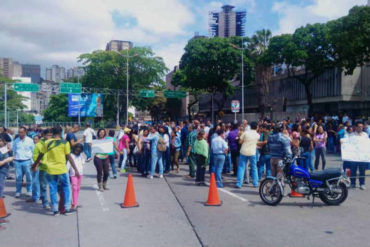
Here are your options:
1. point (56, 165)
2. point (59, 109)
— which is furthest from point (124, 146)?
point (59, 109)

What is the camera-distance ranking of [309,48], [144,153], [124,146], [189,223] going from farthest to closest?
1. [309,48]
2. [124,146]
3. [144,153]
4. [189,223]

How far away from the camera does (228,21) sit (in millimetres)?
195750

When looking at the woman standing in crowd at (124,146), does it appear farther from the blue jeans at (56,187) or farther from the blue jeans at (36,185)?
the blue jeans at (56,187)

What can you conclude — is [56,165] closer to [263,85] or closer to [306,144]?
[306,144]

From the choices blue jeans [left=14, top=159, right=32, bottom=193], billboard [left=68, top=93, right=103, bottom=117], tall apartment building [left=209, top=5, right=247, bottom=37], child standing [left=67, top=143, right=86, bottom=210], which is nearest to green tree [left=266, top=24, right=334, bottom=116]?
blue jeans [left=14, top=159, right=32, bottom=193]

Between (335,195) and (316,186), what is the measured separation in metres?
0.48

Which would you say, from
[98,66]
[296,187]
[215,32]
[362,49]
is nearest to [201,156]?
[296,187]

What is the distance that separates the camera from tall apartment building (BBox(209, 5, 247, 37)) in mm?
193375

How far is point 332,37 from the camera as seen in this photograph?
2819 cm

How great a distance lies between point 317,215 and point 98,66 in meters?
48.7

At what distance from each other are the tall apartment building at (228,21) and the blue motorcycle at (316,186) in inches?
7520

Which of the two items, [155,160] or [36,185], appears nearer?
[36,185]

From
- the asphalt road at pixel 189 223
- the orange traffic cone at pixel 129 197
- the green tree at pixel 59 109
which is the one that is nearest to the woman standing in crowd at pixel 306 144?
the asphalt road at pixel 189 223

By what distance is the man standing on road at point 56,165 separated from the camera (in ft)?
24.3
